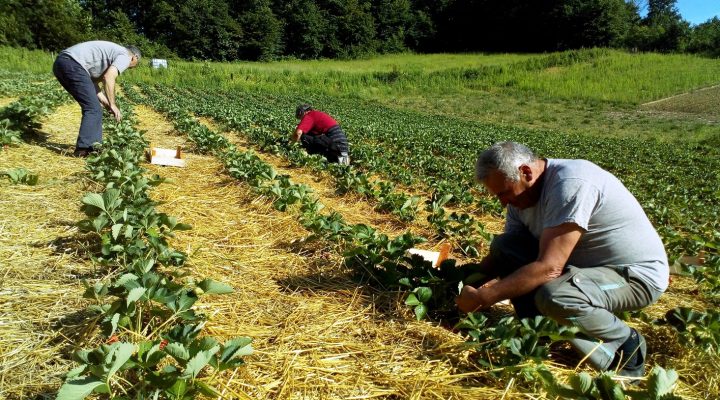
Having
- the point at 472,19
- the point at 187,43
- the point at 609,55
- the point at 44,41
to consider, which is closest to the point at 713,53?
the point at 609,55

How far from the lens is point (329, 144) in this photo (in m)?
8.11

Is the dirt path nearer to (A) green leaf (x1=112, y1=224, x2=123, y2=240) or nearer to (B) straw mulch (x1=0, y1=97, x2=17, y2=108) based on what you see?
(A) green leaf (x1=112, y1=224, x2=123, y2=240)

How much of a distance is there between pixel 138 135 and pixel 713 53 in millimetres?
55732

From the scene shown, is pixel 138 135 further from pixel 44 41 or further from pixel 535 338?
pixel 44 41

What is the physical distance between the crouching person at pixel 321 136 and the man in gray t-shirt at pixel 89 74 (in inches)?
114

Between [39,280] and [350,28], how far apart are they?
67489 millimetres

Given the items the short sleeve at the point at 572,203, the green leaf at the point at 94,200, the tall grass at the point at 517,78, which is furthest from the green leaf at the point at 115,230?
Result: the tall grass at the point at 517,78

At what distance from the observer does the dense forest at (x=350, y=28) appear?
55.3 m

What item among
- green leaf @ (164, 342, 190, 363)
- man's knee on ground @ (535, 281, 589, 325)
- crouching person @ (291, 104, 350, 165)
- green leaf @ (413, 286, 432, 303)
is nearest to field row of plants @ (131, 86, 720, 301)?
crouching person @ (291, 104, 350, 165)

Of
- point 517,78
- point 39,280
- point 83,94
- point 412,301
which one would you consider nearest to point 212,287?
point 412,301

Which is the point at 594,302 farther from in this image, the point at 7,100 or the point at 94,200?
the point at 7,100

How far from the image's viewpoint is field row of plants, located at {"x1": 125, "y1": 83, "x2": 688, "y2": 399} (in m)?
1.66

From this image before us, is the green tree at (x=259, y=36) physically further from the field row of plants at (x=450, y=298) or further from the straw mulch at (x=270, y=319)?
the straw mulch at (x=270, y=319)

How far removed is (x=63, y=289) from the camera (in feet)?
8.42
